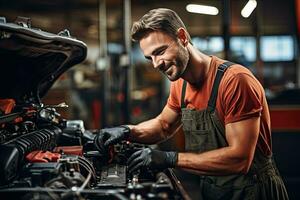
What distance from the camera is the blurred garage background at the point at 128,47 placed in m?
4.89

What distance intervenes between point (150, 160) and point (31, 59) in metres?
0.68

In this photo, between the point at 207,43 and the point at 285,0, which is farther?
the point at 207,43

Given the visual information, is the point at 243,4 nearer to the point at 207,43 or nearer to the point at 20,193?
the point at 207,43

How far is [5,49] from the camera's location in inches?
57.9

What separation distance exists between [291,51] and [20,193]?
18.1 ft

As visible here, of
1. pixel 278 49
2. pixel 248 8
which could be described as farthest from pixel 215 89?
pixel 278 49

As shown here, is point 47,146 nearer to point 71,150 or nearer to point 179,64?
point 71,150

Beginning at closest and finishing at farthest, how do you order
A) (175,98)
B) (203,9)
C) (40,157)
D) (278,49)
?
(40,157)
(175,98)
(203,9)
(278,49)

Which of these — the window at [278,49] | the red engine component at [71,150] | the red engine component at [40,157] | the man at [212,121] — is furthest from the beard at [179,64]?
the window at [278,49]

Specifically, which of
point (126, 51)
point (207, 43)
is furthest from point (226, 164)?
point (207, 43)

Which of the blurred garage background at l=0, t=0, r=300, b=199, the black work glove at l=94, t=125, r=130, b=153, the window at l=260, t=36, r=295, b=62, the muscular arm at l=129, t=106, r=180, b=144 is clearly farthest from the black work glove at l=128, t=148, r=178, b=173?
the window at l=260, t=36, r=295, b=62

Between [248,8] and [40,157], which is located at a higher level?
[248,8]

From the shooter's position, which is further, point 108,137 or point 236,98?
point 108,137

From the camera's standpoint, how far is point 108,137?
6.44 feet
